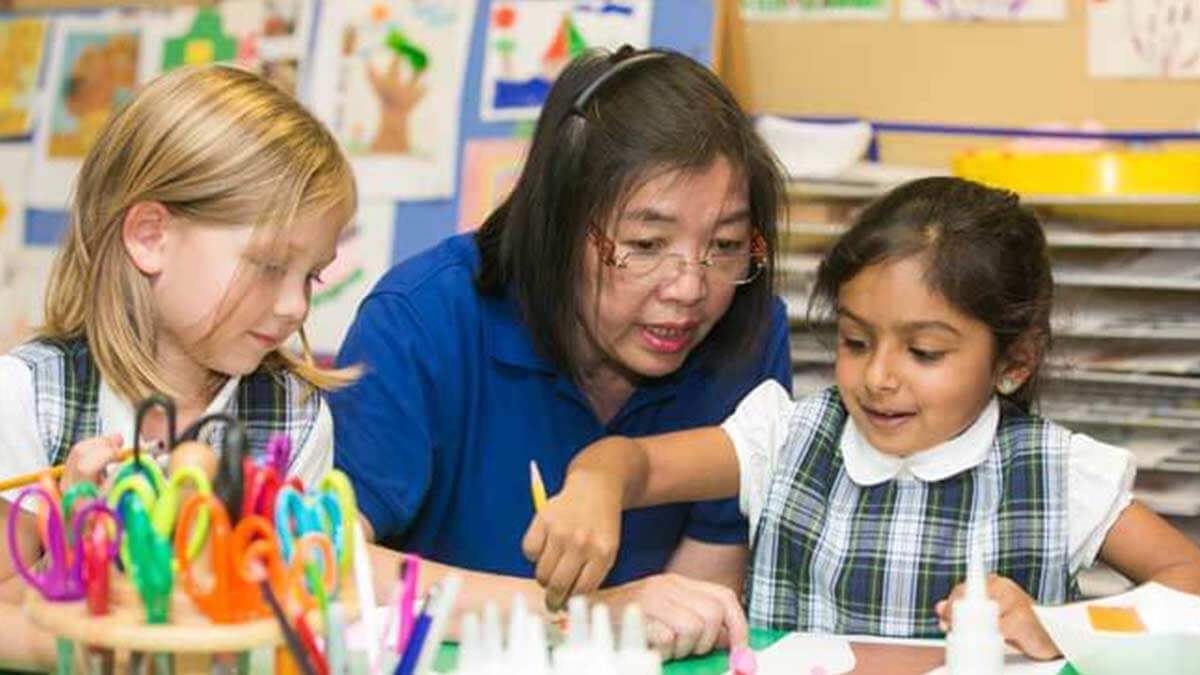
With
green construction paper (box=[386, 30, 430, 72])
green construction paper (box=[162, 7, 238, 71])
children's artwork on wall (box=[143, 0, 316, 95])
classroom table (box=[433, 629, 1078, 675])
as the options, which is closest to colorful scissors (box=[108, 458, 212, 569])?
classroom table (box=[433, 629, 1078, 675])

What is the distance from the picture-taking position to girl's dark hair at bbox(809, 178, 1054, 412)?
1.43m

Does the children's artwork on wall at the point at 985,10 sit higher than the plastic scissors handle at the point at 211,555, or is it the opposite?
the children's artwork on wall at the point at 985,10

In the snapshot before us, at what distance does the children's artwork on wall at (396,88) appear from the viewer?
102 inches

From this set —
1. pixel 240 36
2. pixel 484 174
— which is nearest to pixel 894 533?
pixel 484 174

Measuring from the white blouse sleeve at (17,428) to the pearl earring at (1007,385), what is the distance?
80 centimetres

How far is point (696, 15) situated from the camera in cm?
242

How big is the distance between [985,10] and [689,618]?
4.79 feet

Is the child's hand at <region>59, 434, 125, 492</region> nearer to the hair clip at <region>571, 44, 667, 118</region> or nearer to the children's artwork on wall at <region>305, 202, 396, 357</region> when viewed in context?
the hair clip at <region>571, 44, 667, 118</region>

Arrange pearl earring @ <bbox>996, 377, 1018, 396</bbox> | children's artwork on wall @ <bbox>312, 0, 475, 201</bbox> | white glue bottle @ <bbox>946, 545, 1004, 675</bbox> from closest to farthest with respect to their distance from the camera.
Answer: white glue bottle @ <bbox>946, 545, 1004, 675</bbox> → pearl earring @ <bbox>996, 377, 1018, 396</bbox> → children's artwork on wall @ <bbox>312, 0, 475, 201</bbox>

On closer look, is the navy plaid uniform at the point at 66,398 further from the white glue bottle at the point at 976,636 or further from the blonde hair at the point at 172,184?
the white glue bottle at the point at 976,636

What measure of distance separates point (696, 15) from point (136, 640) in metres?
1.82

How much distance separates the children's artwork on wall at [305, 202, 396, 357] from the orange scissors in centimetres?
185

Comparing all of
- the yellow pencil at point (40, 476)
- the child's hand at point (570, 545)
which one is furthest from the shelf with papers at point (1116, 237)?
the yellow pencil at point (40, 476)

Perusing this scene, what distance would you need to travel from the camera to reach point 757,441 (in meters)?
1.51
